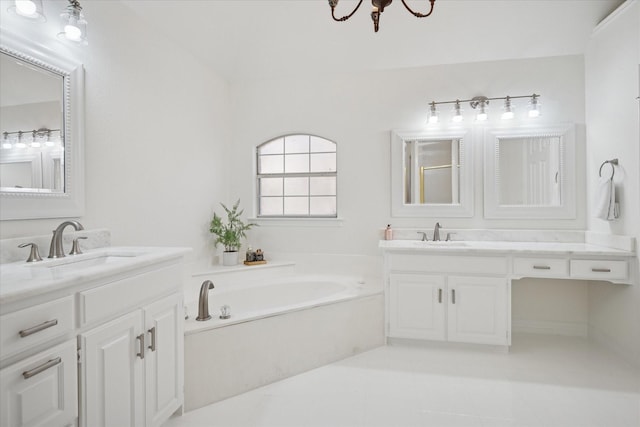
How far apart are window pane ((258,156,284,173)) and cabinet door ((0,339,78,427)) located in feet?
9.23

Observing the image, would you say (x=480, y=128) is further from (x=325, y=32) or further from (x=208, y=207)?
(x=208, y=207)

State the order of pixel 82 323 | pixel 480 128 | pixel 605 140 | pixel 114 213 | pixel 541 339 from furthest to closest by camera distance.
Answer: pixel 480 128
pixel 541 339
pixel 605 140
pixel 114 213
pixel 82 323

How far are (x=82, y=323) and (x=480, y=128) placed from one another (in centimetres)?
341

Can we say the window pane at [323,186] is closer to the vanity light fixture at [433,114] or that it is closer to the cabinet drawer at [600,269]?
the vanity light fixture at [433,114]

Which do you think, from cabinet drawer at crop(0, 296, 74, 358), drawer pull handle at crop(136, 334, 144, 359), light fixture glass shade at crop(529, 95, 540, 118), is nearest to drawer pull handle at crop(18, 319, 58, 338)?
cabinet drawer at crop(0, 296, 74, 358)

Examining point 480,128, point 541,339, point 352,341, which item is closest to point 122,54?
point 352,341

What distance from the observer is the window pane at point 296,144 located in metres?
3.82

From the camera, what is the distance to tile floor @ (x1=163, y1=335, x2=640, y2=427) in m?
1.94

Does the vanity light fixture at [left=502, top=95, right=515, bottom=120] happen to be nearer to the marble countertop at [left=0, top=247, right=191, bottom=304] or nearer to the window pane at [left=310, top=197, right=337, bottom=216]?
the window pane at [left=310, top=197, right=337, bottom=216]

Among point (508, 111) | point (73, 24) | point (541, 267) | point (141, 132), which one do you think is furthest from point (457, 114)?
point (73, 24)

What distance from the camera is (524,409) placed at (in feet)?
6.68

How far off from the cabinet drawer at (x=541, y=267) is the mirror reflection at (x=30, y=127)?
Answer: 3.19m

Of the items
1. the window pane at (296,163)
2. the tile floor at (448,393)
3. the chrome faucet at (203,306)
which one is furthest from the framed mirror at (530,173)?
the chrome faucet at (203,306)

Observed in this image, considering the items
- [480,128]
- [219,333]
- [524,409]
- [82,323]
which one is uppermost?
[480,128]
